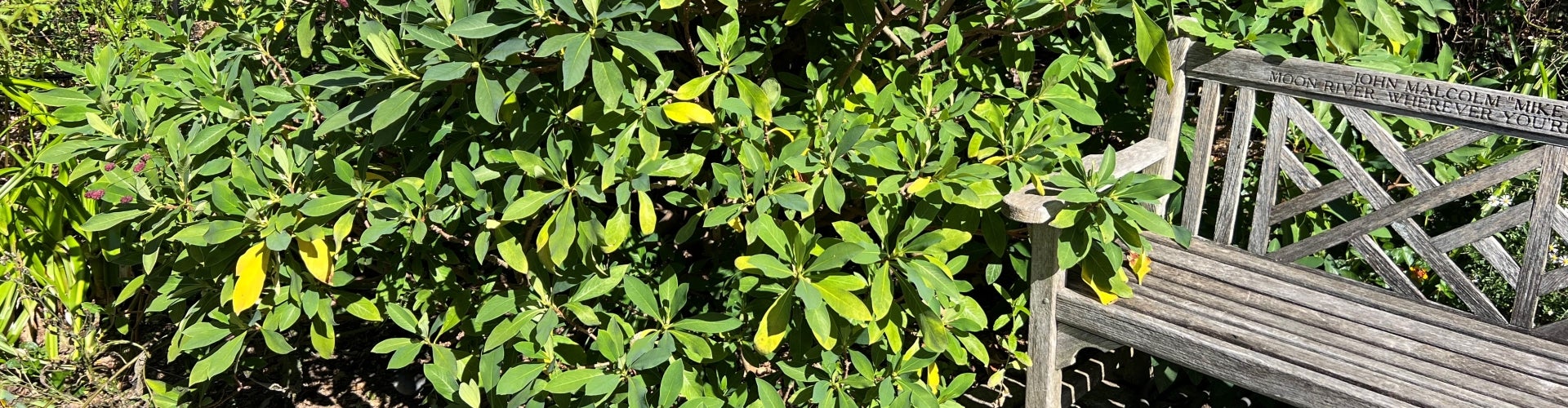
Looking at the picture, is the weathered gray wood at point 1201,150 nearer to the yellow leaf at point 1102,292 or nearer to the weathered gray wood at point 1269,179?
the weathered gray wood at point 1269,179

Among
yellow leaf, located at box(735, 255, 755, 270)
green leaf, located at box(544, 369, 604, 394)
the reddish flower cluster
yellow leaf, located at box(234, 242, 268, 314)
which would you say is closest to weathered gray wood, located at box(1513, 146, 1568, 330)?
yellow leaf, located at box(735, 255, 755, 270)

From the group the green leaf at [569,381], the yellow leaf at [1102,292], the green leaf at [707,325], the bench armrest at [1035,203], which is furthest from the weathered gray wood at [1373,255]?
the green leaf at [569,381]

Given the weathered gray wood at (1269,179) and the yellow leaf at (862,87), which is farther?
the weathered gray wood at (1269,179)

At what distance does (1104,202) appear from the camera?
1.65m

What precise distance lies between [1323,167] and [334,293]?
223cm

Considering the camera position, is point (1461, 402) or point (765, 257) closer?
point (765, 257)

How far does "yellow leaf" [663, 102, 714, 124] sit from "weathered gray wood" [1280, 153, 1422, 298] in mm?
1240

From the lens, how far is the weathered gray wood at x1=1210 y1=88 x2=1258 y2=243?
2225 mm

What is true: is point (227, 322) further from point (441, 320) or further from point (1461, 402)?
point (1461, 402)

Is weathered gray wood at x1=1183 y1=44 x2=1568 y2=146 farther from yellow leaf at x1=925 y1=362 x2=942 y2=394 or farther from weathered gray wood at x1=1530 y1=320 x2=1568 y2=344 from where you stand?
yellow leaf at x1=925 y1=362 x2=942 y2=394

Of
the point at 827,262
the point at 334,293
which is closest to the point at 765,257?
the point at 827,262

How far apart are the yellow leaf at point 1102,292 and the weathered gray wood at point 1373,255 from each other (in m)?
0.48

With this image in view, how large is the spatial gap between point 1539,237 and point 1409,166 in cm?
24

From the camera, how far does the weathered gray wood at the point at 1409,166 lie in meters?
2.00
